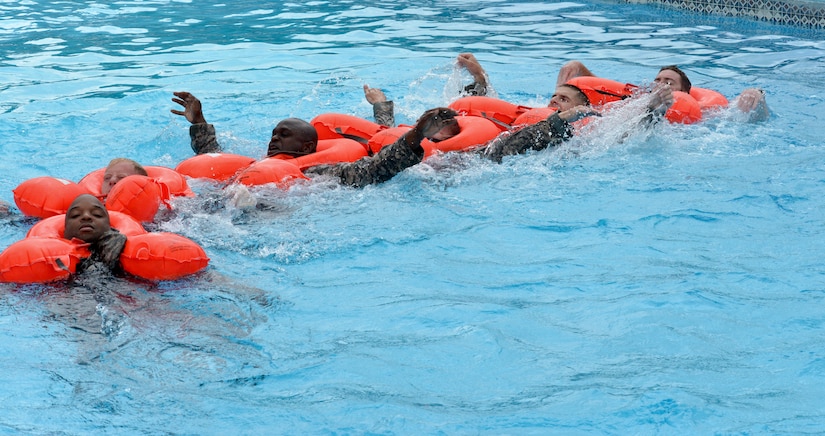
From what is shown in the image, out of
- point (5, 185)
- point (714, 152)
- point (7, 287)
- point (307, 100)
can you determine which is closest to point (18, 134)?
point (5, 185)

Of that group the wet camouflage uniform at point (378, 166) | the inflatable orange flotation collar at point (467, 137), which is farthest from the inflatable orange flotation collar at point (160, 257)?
the inflatable orange flotation collar at point (467, 137)

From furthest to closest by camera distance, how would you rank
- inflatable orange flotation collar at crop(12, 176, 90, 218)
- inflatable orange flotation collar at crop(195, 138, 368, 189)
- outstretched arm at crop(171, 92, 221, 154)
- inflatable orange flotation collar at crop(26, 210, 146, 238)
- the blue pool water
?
outstretched arm at crop(171, 92, 221, 154) → inflatable orange flotation collar at crop(195, 138, 368, 189) → inflatable orange flotation collar at crop(12, 176, 90, 218) → inflatable orange flotation collar at crop(26, 210, 146, 238) → the blue pool water

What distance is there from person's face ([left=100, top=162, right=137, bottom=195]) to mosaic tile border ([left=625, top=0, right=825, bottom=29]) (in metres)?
10.9

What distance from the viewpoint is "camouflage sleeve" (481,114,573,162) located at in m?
7.36

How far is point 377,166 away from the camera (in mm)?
6758

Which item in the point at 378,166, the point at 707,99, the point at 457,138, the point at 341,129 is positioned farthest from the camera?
the point at 707,99

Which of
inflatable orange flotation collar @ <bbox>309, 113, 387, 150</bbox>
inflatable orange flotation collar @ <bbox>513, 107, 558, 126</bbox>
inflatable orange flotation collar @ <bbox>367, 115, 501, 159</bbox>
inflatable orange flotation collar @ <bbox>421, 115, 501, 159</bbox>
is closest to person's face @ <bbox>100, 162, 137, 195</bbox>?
inflatable orange flotation collar @ <bbox>309, 113, 387, 150</bbox>

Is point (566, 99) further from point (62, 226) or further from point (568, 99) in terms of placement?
point (62, 226)

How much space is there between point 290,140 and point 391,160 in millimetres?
967

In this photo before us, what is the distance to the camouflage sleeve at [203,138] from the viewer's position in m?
7.81

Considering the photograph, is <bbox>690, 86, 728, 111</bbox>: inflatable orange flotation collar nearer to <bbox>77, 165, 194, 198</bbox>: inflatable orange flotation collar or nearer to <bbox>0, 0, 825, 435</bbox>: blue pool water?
<bbox>0, 0, 825, 435</bbox>: blue pool water

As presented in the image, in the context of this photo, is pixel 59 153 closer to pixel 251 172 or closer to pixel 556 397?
pixel 251 172

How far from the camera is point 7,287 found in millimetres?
4859

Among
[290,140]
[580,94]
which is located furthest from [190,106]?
[580,94]
